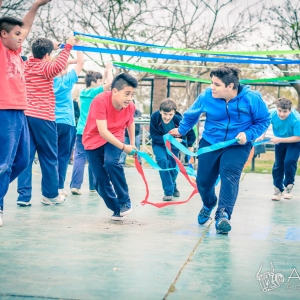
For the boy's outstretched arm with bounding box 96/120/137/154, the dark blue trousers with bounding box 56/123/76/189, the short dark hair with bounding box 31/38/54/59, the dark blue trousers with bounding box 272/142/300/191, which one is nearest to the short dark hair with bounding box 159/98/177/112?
the dark blue trousers with bounding box 56/123/76/189

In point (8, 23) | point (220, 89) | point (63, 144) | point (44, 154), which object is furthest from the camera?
point (63, 144)

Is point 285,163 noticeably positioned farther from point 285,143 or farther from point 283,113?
point 283,113

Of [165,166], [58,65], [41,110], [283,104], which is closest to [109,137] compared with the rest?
[58,65]

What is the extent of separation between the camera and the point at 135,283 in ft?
12.7

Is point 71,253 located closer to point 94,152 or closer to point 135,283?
point 135,283

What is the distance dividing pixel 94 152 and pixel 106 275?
242cm

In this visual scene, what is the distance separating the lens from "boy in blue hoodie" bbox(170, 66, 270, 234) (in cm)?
589

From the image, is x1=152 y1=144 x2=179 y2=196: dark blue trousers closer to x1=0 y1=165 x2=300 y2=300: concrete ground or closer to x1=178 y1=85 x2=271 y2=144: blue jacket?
x1=0 y1=165 x2=300 y2=300: concrete ground

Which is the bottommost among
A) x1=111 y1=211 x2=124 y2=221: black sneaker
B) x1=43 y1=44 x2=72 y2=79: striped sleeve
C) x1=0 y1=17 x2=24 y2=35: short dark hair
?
x1=111 y1=211 x2=124 y2=221: black sneaker

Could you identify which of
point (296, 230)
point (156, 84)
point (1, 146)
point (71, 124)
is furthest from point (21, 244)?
point (156, 84)

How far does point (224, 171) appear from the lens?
5.93 m

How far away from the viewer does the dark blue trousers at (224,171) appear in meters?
5.90

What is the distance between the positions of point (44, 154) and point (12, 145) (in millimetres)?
1674

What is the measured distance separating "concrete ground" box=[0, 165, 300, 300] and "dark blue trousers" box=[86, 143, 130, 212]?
0.26 metres
